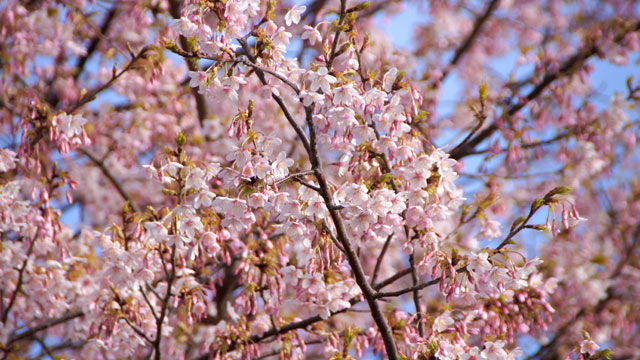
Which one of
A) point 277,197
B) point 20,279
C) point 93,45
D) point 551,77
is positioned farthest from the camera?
point 93,45

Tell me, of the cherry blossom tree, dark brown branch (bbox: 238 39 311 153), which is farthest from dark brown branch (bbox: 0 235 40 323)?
dark brown branch (bbox: 238 39 311 153)

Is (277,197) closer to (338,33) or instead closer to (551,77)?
(338,33)

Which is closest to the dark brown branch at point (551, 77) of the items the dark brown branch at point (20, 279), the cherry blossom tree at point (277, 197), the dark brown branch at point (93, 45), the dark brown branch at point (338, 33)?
the cherry blossom tree at point (277, 197)

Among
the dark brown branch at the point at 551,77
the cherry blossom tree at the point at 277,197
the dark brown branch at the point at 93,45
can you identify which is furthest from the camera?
the dark brown branch at the point at 93,45

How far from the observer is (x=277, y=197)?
3.09 meters

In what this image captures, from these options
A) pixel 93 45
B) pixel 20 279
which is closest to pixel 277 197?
pixel 20 279

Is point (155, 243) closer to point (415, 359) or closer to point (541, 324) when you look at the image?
point (415, 359)

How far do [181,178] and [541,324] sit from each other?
284 cm

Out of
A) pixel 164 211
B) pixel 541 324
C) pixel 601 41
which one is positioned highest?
pixel 601 41

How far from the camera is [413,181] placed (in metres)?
3.39

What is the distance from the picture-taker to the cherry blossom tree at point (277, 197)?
127 inches

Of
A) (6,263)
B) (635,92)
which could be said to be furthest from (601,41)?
(6,263)

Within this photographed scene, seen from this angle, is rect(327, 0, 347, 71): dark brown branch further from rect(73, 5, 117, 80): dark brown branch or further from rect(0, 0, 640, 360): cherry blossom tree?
rect(73, 5, 117, 80): dark brown branch

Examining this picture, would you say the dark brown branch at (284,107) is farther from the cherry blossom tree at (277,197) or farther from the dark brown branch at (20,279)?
the dark brown branch at (20,279)
